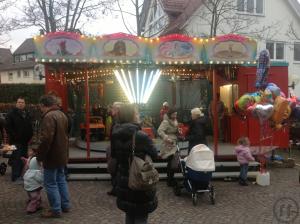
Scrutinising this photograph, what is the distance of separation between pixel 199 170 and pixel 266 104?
9.02 ft

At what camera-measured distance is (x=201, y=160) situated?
7746 millimetres

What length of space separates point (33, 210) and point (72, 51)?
4143 mm

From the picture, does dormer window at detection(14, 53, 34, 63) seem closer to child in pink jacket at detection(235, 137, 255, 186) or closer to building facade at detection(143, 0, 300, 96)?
building facade at detection(143, 0, 300, 96)

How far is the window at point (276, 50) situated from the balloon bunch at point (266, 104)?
15.8 meters

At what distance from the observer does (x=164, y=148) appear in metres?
8.78

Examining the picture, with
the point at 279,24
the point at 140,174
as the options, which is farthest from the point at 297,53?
the point at 140,174

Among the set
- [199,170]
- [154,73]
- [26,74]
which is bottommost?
[199,170]

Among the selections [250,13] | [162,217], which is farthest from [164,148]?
[250,13]

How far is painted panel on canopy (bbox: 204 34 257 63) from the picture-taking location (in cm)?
1045

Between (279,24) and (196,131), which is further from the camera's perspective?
(279,24)

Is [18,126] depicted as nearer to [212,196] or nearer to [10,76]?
[212,196]

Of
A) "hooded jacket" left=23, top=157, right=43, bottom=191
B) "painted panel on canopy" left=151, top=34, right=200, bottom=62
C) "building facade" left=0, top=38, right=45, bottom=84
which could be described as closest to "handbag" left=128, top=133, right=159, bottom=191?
"hooded jacket" left=23, top=157, right=43, bottom=191

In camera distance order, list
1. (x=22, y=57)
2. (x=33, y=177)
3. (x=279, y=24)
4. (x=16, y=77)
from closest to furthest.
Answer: (x=33, y=177) < (x=279, y=24) < (x=16, y=77) < (x=22, y=57)

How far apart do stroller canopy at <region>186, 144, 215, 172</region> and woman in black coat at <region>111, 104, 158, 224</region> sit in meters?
3.16
